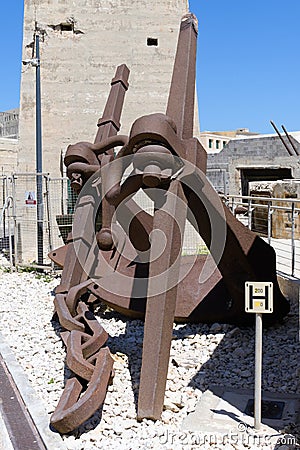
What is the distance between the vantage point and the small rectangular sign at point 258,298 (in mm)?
4125

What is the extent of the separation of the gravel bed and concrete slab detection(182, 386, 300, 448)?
0.12 meters

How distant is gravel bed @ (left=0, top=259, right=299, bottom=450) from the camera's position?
4293mm

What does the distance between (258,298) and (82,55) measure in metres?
9.41

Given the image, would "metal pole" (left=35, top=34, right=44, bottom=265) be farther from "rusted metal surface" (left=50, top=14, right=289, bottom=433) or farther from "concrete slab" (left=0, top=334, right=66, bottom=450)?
"concrete slab" (left=0, top=334, right=66, bottom=450)

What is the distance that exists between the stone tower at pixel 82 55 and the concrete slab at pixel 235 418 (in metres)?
8.39

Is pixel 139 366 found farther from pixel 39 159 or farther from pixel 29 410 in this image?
pixel 39 159

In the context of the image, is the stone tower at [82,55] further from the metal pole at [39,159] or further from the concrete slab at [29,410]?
the concrete slab at [29,410]

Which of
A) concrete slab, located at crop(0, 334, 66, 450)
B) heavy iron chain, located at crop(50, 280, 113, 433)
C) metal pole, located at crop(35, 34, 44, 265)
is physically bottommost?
concrete slab, located at crop(0, 334, 66, 450)

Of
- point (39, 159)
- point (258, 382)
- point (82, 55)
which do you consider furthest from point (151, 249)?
point (82, 55)

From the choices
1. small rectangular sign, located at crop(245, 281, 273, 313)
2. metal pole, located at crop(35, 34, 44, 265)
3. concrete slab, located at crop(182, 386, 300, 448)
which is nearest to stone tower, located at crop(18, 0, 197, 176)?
metal pole, located at crop(35, 34, 44, 265)

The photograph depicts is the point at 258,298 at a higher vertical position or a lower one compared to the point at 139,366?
higher

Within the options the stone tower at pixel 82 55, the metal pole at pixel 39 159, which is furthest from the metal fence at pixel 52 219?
the stone tower at pixel 82 55

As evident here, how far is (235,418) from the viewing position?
4.36 meters

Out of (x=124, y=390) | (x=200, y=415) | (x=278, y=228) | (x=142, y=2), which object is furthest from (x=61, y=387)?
(x=142, y=2)
